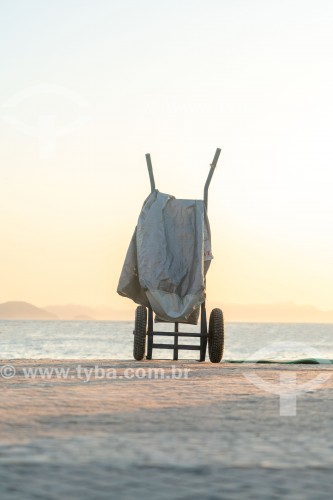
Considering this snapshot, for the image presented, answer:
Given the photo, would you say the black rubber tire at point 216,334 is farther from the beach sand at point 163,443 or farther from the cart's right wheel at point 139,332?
the beach sand at point 163,443

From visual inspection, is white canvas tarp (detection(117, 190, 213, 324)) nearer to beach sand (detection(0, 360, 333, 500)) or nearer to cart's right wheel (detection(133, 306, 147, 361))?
cart's right wheel (detection(133, 306, 147, 361))

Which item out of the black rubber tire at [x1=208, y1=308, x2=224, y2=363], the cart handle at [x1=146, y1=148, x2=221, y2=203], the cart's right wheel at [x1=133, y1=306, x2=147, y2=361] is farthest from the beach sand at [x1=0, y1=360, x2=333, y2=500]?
the cart handle at [x1=146, y1=148, x2=221, y2=203]

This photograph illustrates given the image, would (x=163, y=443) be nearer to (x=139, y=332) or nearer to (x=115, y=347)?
(x=139, y=332)

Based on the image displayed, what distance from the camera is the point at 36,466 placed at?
1981 mm

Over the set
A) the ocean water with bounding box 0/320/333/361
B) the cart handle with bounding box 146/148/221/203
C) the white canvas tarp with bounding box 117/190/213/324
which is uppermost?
the cart handle with bounding box 146/148/221/203

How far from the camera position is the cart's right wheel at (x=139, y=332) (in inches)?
339

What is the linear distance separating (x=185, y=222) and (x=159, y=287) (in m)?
0.85

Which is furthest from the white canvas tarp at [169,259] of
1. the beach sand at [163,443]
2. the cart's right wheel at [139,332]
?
the beach sand at [163,443]

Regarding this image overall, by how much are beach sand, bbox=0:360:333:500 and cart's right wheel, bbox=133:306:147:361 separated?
4.20m

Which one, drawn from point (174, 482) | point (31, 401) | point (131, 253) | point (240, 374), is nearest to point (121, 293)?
point (131, 253)

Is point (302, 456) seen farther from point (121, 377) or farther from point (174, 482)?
point (121, 377)

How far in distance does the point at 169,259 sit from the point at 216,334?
38.2 inches

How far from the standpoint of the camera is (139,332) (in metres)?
8.61

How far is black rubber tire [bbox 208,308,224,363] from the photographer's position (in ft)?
28.8
